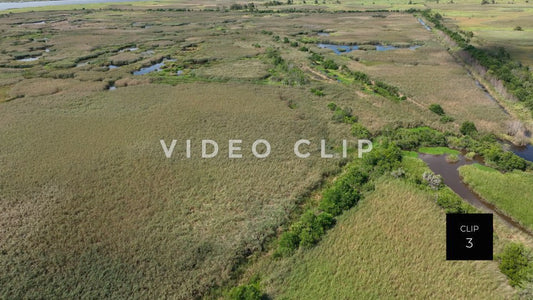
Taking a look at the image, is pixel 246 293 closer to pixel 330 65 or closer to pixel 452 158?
pixel 452 158

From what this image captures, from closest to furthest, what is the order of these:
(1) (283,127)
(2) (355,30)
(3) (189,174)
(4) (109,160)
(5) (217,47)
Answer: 1. (3) (189,174)
2. (4) (109,160)
3. (1) (283,127)
4. (5) (217,47)
5. (2) (355,30)

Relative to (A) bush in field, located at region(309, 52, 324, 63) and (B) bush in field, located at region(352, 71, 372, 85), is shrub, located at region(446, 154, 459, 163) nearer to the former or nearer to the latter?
(B) bush in field, located at region(352, 71, 372, 85)

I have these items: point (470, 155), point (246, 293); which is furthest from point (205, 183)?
point (470, 155)

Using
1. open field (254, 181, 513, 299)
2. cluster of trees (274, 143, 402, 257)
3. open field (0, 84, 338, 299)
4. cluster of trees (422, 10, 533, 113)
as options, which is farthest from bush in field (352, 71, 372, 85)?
open field (254, 181, 513, 299)

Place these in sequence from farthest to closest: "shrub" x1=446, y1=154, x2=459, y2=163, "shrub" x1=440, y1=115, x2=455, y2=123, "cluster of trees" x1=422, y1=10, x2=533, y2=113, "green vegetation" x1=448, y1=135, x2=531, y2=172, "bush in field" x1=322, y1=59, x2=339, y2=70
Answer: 1. "bush in field" x1=322, y1=59, x2=339, y2=70
2. "cluster of trees" x1=422, y1=10, x2=533, y2=113
3. "shrub" x1=440, y1=115, x2=455, y2=123
4. "shrub" x1=446, y1=154, x2=459, y2=163
5. "green vegetation" x1=448, y1=135, x2=531, y2=172

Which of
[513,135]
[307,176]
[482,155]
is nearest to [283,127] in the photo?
[307,176]

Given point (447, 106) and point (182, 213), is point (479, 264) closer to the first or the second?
point (182, 213)
